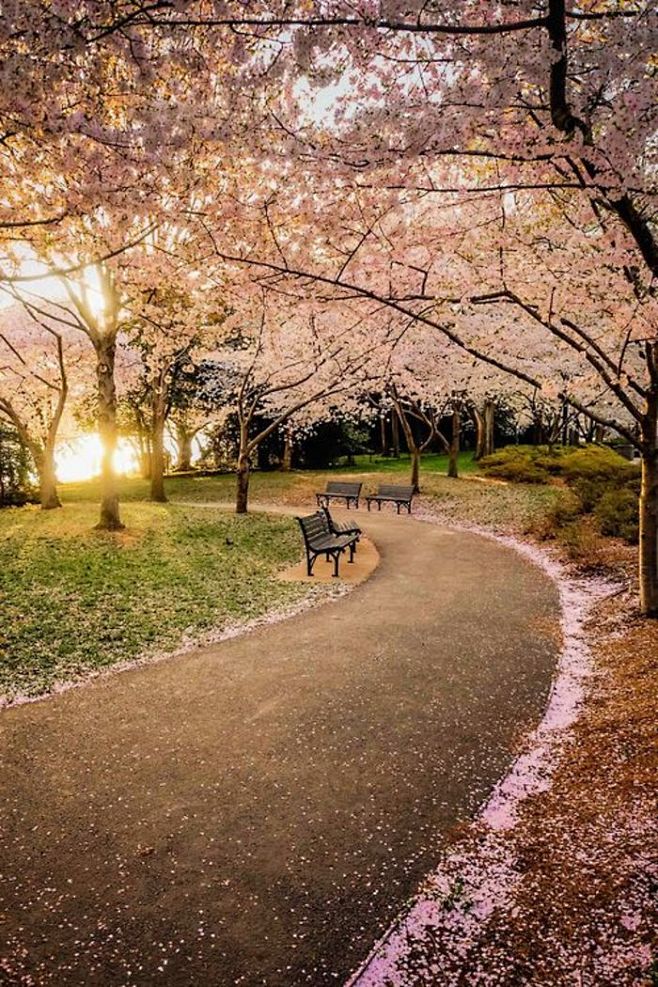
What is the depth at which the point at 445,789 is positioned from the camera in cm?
499

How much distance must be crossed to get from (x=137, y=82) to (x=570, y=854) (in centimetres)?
664

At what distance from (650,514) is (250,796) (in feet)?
22.8

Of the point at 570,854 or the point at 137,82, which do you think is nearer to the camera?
the point at 570,854

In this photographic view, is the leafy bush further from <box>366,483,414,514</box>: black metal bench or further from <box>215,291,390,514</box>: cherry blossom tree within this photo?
<box>215,291,390,514</box>: cherry blossom tree

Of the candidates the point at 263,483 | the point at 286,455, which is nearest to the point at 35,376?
the point at 263,483

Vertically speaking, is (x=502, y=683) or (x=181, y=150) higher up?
(x=181, y=150)

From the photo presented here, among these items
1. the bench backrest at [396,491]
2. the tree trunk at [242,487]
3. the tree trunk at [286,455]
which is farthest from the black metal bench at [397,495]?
the tree trunk at [286,455]

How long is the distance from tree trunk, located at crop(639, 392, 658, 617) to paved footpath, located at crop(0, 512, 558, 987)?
161 cm

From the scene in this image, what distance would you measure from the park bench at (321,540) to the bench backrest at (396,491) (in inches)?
289

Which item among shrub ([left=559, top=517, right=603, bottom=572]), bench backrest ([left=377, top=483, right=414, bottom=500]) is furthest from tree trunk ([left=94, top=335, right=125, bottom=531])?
shrub ([left=559, top=517, right=603, bottom=572])

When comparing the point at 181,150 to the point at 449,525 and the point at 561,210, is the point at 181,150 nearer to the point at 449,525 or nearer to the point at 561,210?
the point at 561,210

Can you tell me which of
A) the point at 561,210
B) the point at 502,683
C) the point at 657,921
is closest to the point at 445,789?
the point at 657,921

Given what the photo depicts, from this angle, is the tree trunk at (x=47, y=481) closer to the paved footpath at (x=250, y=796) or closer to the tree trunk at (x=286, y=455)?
the paved footpath at (x=250, y=796)

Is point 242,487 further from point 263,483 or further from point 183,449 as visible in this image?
point 183,449
